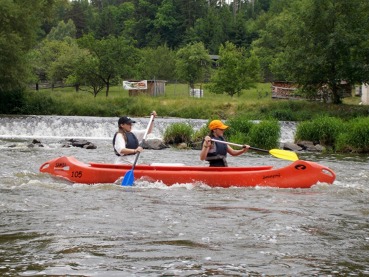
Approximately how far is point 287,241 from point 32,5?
102 ft

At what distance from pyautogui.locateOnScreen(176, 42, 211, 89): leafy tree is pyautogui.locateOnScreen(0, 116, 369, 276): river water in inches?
1603

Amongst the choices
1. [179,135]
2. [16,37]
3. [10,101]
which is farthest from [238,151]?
[10,101]

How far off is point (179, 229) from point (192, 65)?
152 feet

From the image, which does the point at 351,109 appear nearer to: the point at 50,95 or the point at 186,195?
the point at 50,95

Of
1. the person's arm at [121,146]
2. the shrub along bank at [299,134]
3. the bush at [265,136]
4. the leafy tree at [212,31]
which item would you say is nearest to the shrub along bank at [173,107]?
the shrub along bank at [299,134]

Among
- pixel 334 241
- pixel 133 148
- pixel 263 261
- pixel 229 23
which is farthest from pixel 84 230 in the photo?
pixel 229 23

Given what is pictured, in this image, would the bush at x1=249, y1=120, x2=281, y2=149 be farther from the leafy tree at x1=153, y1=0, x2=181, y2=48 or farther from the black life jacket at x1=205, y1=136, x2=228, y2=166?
the leafy tree at x1=153, y1=0, x2=181, y2=48

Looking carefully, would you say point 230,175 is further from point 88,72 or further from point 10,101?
point 88,72

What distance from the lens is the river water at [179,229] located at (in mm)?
5922

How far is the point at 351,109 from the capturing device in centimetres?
3362

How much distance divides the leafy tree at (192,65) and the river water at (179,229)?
40.7 meters

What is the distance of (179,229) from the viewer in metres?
7.52

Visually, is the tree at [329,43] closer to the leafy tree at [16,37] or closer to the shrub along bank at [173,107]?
the shrub along bank at [173,107]

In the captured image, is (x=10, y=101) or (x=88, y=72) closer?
(x=10, y=101)
